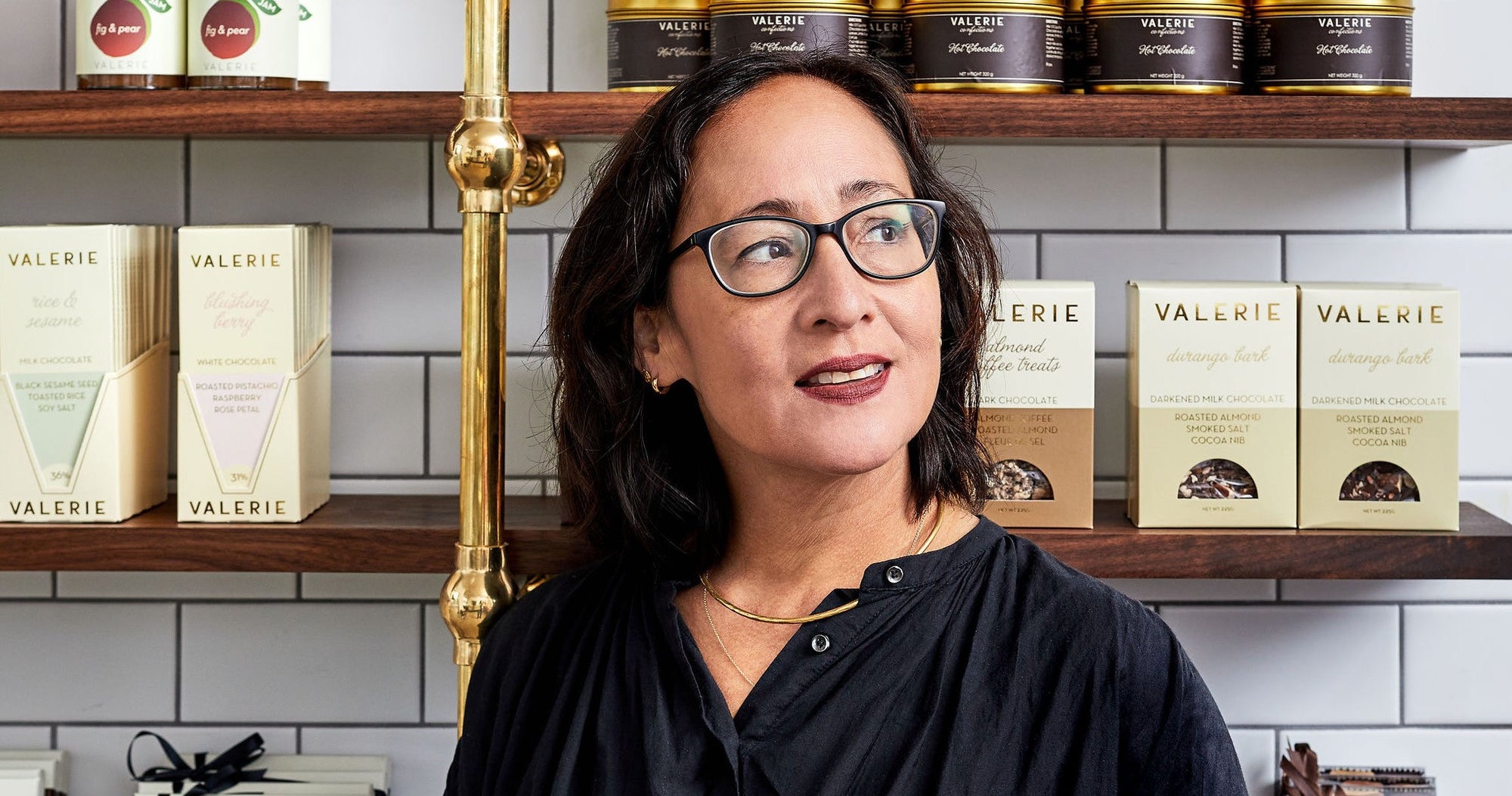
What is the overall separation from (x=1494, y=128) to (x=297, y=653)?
4.81ft

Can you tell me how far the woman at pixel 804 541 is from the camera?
1064 mm

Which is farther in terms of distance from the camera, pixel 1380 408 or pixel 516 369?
pixel 516 369

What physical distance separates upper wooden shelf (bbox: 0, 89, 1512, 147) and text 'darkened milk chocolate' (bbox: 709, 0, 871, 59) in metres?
0.11

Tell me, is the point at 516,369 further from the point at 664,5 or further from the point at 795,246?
the point at 795,246

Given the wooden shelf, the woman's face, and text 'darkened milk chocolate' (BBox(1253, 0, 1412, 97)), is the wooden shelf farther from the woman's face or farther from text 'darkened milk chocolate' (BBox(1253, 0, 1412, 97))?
text 'darkened milk chocolate' (BBox(1253, 0, 1412, 97))

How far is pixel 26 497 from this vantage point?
1379mm

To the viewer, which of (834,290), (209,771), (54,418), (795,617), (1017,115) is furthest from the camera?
(209,771)

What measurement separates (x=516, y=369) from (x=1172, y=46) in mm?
841

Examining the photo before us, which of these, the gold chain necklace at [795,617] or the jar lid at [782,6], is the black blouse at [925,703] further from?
the jar lid at [782,6]

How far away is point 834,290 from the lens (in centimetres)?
105

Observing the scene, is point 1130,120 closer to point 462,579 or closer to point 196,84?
point 462,579

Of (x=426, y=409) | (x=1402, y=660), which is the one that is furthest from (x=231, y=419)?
(x=1402, y=660)

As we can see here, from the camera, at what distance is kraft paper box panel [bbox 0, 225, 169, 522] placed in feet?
4.51

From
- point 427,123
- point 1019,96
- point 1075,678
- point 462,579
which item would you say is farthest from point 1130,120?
point 462,579
